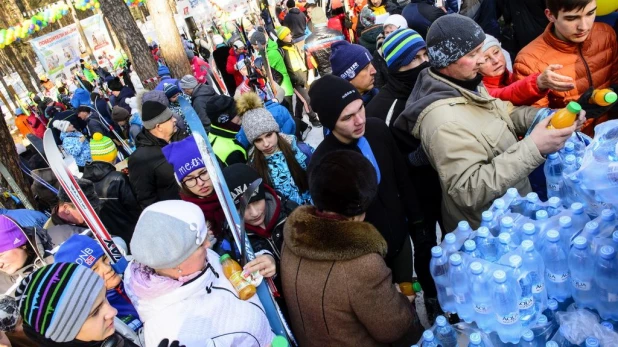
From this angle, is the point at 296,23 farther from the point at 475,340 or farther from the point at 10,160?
the point at 475,340

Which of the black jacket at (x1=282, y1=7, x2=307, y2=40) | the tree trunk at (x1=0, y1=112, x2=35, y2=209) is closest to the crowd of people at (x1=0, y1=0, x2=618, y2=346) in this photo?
the tree trunk at (x1=0, y1=112, x2=35, y2=209)

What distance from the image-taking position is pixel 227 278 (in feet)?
5.85

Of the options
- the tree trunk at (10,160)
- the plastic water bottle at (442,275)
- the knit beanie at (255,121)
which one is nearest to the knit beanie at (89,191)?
the knit beanie at (255,121)

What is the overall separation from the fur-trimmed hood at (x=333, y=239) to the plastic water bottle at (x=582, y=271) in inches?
27.8

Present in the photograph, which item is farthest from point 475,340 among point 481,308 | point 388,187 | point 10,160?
point 10,160

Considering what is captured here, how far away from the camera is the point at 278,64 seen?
6863 millimetres

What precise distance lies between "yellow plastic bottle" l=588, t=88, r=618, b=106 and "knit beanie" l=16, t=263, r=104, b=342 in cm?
247

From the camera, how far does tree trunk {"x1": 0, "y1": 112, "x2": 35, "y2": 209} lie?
15.7 ft

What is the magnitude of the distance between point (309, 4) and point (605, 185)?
1230cm

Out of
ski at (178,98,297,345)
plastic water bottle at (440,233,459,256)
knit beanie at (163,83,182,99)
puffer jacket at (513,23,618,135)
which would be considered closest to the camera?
plastic water bottle at (440,233,459,256)

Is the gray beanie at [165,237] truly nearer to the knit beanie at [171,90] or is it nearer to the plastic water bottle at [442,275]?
the plastic water bottle at [442,275]

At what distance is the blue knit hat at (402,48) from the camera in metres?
2.87

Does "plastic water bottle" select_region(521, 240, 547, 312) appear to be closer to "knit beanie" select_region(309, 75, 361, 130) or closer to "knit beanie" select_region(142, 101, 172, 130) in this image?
"knit beanie" select_region(309, 75, 361, 130)

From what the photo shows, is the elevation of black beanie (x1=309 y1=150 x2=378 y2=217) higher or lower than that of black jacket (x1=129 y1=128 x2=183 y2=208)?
higher
